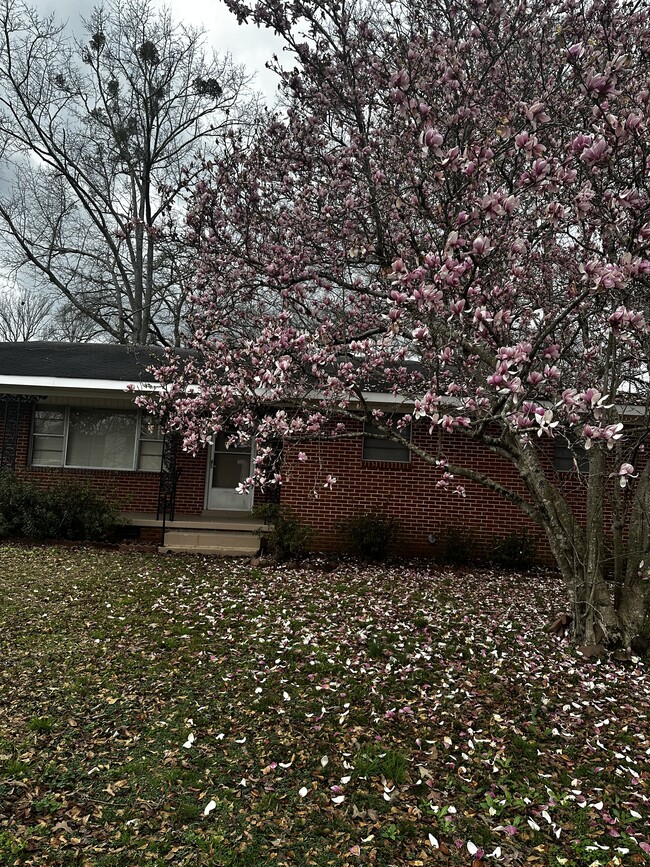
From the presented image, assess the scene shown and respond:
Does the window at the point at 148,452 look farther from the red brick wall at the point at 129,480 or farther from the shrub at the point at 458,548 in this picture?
the shrub at the point at 458,548

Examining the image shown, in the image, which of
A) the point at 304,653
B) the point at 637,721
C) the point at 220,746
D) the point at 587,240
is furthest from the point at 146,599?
the point at 587,240

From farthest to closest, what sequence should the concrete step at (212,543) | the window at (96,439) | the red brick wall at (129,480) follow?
1. the window at (96,439)
2. the red brick wall at (129,480)
3. the concrete step at (212,543)

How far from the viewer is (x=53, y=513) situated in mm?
9594

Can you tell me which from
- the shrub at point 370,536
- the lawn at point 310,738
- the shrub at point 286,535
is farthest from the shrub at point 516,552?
the lawn at point 310,738

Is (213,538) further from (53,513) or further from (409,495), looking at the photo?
(409,495)

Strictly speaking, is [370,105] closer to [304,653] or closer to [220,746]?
[304,653]

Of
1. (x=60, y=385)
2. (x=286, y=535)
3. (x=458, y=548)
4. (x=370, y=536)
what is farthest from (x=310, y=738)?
(x=60, y=385)

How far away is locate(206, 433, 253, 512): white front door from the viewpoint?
11617mm

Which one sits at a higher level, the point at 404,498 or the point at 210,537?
the point at 404,498

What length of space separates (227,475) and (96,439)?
2664mm

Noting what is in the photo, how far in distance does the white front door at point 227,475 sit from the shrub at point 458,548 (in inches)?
163

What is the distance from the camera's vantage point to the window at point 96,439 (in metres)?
11.1

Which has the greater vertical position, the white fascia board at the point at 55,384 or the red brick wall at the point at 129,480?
the white fascia board at the point at 55,384

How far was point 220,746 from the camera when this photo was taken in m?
3.47
